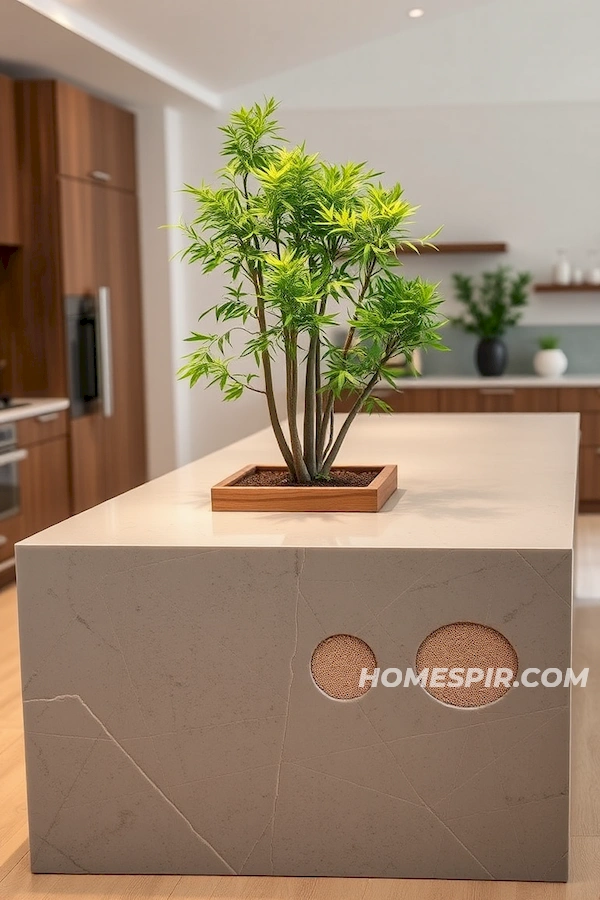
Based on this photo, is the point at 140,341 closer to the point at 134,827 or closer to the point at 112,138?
the point at 112,138

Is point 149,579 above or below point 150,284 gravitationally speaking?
below

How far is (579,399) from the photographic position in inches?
273

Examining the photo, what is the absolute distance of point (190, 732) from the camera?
240 centimetres

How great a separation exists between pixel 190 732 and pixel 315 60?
5996mm

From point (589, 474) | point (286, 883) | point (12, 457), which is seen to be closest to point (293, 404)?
point (286, 883)

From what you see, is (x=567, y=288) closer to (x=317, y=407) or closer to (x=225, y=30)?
(x=225, y=30)

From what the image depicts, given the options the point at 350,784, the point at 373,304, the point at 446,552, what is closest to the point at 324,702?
the point at 350,784

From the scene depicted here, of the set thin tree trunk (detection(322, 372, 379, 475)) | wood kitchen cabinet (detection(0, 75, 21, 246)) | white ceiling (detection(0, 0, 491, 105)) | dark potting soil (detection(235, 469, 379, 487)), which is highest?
white ceiling (detection(0, 0, 491, 105))

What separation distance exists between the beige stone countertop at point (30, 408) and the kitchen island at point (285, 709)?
9.85 ft

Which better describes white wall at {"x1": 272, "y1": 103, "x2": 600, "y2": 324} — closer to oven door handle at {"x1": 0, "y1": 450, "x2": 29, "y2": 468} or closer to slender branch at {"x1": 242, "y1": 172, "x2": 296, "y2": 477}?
oven door handle at {"x1": 0, "y1": 450, "x2": 29, "y2": 468}

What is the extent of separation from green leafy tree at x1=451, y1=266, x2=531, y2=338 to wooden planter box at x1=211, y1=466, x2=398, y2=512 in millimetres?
4716

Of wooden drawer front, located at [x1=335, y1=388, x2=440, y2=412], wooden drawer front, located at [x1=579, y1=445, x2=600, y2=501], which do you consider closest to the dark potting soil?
wooden drawer front, located at [x1=335, y1=388, x2=440, y2=412]

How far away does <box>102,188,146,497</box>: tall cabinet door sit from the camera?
6.79 metres

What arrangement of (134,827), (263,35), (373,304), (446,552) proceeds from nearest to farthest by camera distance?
1. (446,552)
2. (134,827)
3. (373,304)
4. (263,35)
